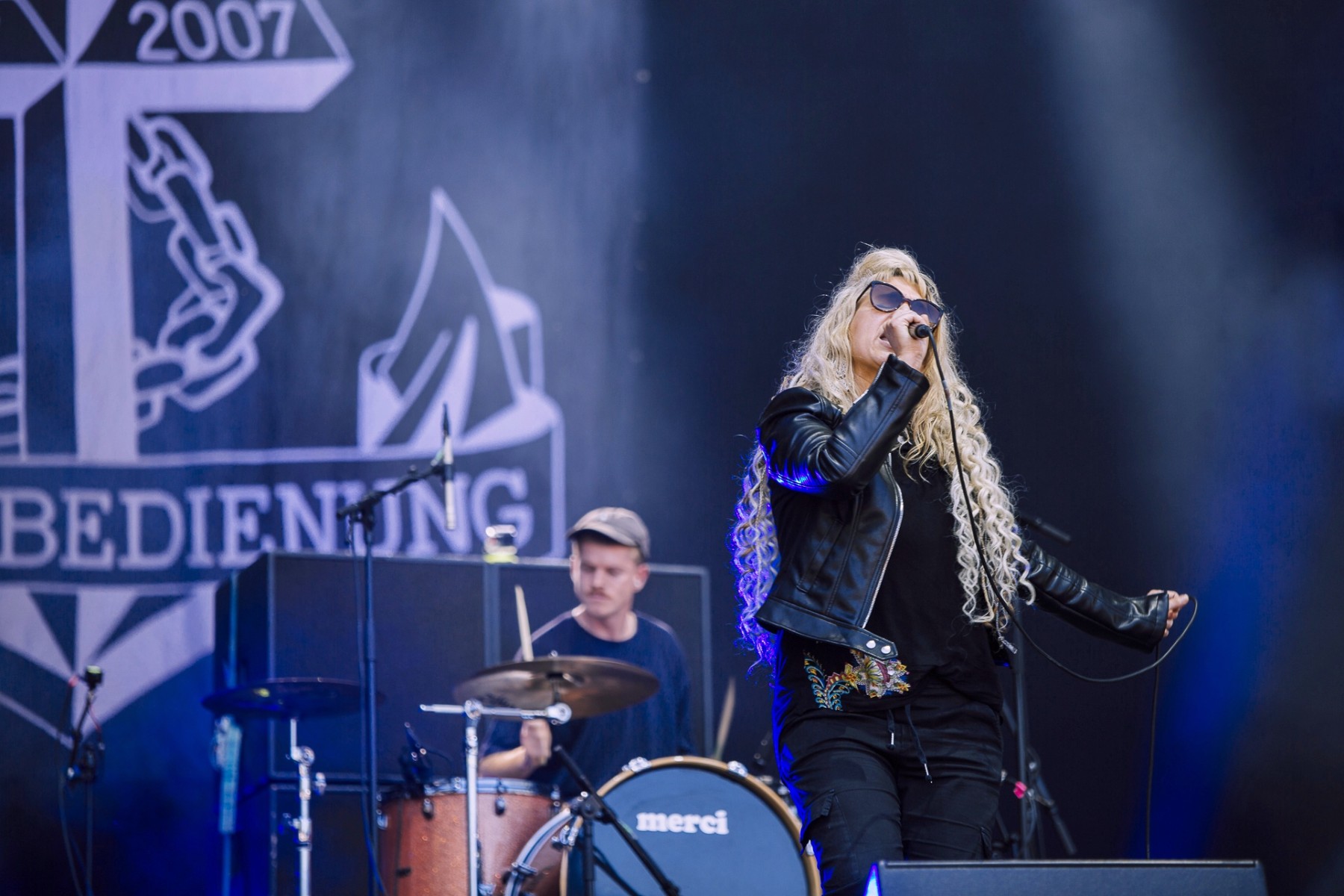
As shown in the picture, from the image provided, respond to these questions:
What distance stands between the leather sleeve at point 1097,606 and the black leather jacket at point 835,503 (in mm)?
492

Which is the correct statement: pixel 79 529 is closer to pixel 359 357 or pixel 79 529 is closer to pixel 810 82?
pixel 359 357

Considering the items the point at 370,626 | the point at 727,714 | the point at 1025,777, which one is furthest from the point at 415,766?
the point at 1025,777

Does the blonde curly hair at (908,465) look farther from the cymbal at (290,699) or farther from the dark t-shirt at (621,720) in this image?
the dark t-shirt at (621,720)

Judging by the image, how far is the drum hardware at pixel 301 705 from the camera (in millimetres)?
4824

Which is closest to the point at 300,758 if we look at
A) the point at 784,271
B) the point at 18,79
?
the point at 784,271

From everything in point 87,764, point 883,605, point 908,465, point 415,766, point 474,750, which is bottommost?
point 87,764

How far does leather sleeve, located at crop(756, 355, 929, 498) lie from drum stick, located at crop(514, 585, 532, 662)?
3.06 metres

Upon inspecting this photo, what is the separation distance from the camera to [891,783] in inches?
112

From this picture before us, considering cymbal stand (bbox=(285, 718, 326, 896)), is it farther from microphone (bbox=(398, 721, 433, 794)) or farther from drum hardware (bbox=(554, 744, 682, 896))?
drum hardware (bbox=(554, 744, 682, 896))

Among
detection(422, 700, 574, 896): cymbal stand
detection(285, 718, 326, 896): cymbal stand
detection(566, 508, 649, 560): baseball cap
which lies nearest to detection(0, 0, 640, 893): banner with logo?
detection(566, 508, 649, 560): baseball cap

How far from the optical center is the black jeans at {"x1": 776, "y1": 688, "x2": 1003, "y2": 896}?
108 inches

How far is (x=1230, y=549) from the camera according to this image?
630cm

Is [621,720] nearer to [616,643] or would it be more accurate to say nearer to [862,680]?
[616,643]

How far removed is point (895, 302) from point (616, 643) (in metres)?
3.13
